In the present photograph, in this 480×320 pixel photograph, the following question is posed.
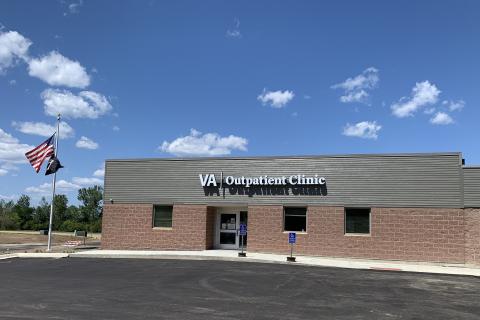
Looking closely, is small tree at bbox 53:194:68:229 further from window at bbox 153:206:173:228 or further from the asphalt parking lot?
the asphalt parking lot

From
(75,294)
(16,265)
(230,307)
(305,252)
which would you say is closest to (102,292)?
(75,294)

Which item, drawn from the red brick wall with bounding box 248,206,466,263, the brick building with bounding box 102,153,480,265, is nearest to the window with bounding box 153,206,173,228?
the brick building with bounding box 102,153,480,265

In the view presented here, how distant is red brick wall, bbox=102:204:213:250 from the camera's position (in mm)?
25609

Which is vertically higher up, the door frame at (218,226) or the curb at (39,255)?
the door frame at (218,226)

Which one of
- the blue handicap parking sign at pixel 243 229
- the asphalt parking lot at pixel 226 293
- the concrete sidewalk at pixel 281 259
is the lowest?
the asphalt parking lot at pixel 226 293

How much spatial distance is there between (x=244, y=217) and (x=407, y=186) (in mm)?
8380

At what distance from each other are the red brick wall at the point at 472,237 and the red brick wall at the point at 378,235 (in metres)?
0.20

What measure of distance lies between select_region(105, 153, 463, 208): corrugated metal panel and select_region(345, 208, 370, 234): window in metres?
0.47

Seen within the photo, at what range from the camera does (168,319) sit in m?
9.88

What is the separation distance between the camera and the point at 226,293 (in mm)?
13266

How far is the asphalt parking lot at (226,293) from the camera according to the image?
10.8 m

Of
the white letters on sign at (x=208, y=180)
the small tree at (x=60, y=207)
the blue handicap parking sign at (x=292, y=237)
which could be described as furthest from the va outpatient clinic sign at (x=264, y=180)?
the small tree at (x=60, y=207)

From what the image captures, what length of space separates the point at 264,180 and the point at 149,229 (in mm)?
6786

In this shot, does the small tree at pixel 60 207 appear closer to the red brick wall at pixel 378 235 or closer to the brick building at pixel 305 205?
the brick building at pixel 305 205
